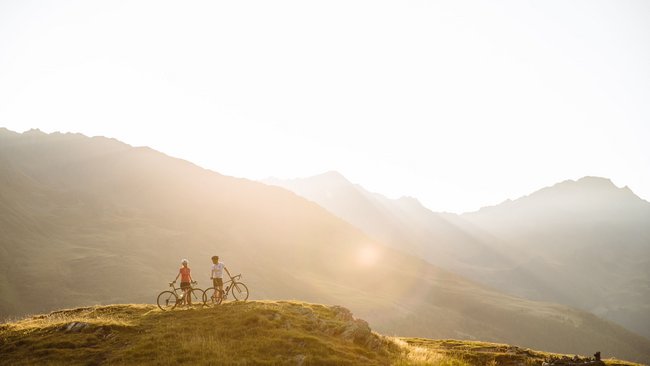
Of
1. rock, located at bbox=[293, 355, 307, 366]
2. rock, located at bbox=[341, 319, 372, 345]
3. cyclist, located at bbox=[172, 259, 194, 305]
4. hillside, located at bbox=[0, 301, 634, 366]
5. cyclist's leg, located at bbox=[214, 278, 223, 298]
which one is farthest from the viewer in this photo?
cyclist's leg, located at bbox=[214, 278, 223, 298]

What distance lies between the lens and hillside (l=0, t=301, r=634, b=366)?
17281 millimetres

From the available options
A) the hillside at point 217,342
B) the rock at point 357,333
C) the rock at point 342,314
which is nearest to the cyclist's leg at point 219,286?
the hillside at point 217,342

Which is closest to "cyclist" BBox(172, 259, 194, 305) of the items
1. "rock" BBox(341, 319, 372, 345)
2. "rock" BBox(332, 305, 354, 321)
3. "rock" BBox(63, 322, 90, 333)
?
"rock" BBox(63, 322, 90, 333)

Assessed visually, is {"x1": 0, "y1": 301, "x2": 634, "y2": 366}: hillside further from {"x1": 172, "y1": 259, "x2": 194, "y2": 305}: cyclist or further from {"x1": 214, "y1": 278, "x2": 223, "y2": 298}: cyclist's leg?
{"x1": 172, "y1": 259, "x2": 194, "y2": 305}: cyclist

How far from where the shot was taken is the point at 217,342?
59.8ft

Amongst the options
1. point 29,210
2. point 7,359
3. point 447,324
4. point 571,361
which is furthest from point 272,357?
point 29,210

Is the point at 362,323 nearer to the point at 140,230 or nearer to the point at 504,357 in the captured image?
the point at 504,357

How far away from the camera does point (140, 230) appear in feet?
605

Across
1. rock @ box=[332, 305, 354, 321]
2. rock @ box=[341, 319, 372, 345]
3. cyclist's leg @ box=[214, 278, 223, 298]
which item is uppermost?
cyclist's leg @ box=[214, 278, 223, 298]

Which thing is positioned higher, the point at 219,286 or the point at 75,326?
the point at 219,286

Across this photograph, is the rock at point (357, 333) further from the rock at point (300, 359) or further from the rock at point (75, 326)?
the rock at point (75, 326)

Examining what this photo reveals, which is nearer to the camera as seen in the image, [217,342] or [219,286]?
[217,342]

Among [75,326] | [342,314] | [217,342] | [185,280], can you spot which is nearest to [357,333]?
[342,314]

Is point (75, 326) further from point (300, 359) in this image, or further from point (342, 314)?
point (342, 314)
